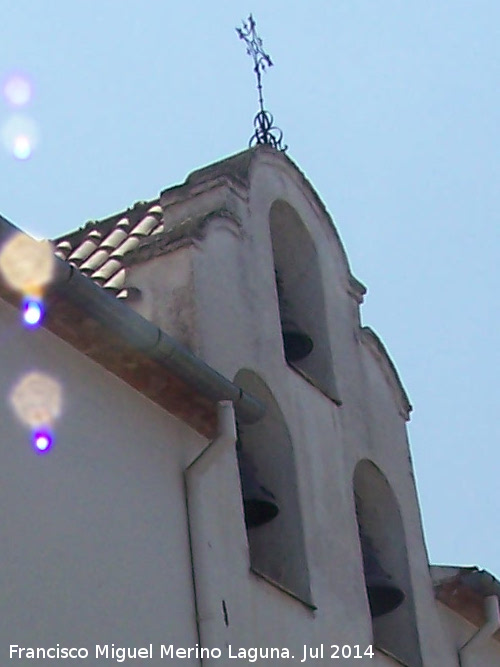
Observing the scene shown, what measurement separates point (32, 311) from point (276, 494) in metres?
3.00

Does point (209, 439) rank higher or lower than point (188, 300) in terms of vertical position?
lower

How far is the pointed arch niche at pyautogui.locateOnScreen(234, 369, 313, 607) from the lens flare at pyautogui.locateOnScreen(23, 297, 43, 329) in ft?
7.59

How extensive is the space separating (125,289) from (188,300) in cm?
48

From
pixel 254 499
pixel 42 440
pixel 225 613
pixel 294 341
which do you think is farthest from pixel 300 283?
pixel 42 440

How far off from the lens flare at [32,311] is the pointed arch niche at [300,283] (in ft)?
12.6

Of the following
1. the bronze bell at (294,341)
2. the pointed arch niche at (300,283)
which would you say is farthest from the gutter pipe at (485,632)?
the bronze bell at (294,341)

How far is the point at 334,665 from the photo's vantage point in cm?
1209

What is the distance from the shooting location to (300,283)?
13.9 metres

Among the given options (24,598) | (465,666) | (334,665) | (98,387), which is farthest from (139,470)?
(465,666)

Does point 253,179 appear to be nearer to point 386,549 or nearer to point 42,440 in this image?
point 386,549

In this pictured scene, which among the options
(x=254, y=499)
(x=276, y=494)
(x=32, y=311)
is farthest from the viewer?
(x=276, y=494)

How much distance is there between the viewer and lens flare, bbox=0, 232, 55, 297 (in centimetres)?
966

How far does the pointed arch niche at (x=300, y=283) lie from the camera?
13.6 meters

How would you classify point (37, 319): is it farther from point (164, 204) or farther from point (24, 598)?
point (164, 204)
